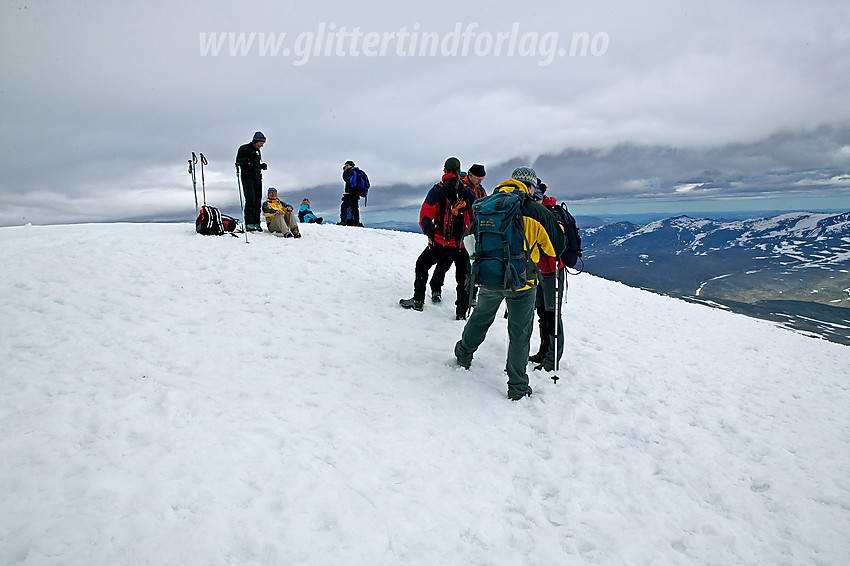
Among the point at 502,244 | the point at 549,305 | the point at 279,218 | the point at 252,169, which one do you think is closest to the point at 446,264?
the point at 549,305

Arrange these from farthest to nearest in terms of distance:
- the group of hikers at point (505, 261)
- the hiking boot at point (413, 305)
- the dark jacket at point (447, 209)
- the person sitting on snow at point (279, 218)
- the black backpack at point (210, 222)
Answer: the person sitting on snow at point (279, 218) < the black backpack at point (210, 222) < the hiking boot at point (413, 305) < the dark jacket at point (447, 209) < the group of hikers at point (505, 261)

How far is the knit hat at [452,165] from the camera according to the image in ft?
28.1

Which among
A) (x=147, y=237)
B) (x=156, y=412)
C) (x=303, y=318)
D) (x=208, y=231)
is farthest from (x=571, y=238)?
(x=147, y=237)

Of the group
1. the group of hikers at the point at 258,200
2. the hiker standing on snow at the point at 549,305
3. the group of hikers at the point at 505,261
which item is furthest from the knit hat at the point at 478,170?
the group of hikers at the point at 258,200

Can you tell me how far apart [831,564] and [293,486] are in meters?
5.84

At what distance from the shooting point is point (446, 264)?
31.3 ft

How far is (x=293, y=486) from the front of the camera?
4.32 meters

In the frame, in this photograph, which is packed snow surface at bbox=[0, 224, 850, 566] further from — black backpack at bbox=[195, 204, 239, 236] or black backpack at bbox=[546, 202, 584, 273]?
black backpack at bbox=[195, 204, 239, 236]

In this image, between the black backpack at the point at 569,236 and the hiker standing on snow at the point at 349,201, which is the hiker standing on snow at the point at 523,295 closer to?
the black backpack at the point at 569,236

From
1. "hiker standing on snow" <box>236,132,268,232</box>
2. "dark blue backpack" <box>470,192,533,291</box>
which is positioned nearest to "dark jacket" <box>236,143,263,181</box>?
"hiker standing on snow" <box>236,132,268,232</box>

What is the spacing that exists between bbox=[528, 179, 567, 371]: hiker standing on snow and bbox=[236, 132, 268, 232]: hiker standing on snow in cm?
979

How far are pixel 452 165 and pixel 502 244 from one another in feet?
10.2

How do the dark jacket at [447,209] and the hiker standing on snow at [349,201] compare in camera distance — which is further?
the hiker standing on snow at [349,201]

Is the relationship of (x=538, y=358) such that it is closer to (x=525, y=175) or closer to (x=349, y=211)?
(x=525, y=175)
